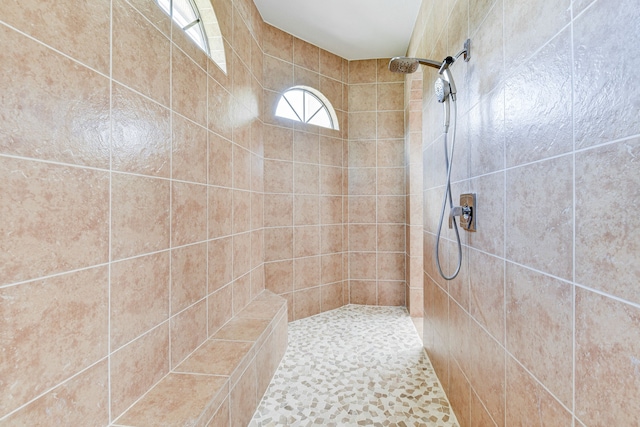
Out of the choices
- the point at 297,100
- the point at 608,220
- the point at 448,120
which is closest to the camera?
the point at 608,220

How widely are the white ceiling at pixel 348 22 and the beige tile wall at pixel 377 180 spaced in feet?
1.09

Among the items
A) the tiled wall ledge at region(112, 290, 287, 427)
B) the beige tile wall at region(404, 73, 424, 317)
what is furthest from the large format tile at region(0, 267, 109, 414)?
the beige tile wall at region(404, 73, 424, 317)

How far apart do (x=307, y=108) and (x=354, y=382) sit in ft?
8.42

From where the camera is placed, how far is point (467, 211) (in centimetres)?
136

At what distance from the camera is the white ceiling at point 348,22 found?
2473mm

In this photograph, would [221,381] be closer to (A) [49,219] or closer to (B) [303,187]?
(A) [49,219]

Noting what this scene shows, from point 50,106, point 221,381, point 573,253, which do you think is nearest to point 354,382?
point 221,381

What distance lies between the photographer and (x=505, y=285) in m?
1.07

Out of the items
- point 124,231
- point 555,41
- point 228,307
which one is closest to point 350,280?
point 228,307

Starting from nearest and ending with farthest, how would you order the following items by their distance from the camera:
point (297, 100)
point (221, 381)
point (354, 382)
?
1. point (221, 381)
2. point (354, 382)
3. point (297, 100)

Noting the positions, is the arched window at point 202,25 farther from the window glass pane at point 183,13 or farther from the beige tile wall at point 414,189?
the beige tile wall at point 414,189

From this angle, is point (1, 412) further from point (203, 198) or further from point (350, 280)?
point (350, 280)

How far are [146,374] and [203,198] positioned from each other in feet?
2.84

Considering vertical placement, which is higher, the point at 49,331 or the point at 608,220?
the point at 608,220
